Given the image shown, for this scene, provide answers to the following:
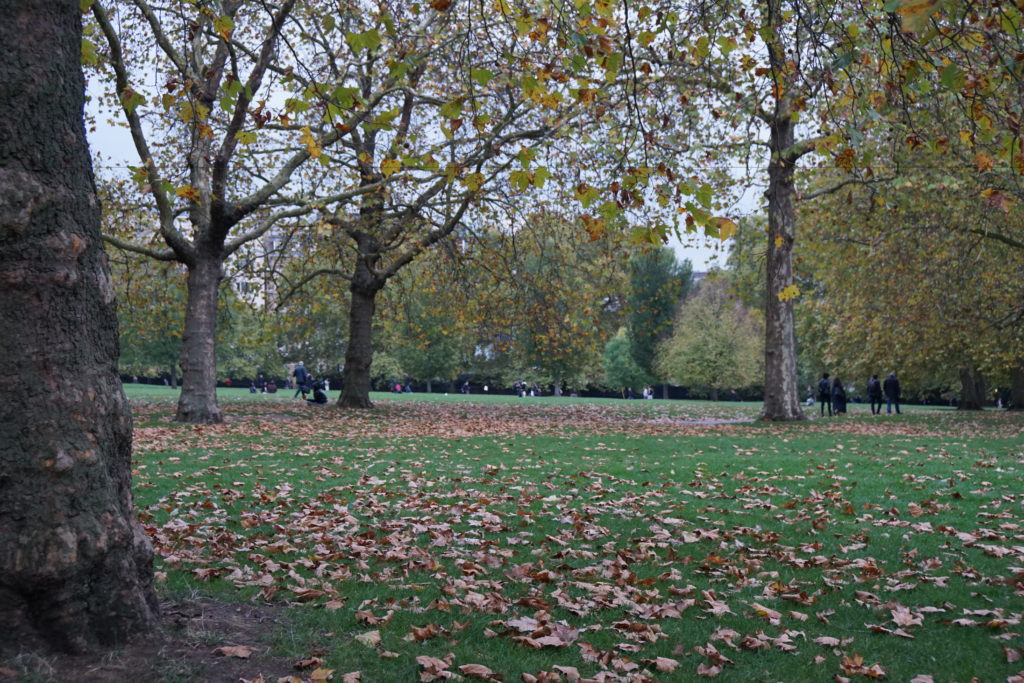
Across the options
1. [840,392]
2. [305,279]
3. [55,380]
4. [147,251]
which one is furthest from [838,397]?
[55,380]

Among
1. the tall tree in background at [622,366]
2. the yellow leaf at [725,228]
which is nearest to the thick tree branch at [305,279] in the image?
the yellow leaf at [725,228]

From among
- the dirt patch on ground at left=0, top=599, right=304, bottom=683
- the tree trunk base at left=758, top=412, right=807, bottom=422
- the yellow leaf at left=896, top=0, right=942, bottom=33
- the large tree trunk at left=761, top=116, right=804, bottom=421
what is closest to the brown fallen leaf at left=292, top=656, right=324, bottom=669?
the dirt patch on ground at left=0, top=599, right=304, bottom=683

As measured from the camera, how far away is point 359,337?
23.6m

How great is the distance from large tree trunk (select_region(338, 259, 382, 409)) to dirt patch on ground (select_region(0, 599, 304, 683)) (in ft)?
A: 62.0

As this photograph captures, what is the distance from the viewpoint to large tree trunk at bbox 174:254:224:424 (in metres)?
17.0

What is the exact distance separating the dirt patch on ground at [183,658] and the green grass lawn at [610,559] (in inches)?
7.9

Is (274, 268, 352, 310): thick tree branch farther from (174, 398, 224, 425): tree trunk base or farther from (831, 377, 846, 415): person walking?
(831, 377, 846, 415): person walking

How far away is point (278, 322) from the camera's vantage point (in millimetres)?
23844

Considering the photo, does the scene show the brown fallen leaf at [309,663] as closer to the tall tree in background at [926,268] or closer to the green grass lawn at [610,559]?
the green grass lawn at [610,559]

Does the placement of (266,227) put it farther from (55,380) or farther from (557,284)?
(55,380)

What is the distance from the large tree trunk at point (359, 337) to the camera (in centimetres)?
2328

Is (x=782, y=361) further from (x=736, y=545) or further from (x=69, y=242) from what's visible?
(x=69, y=242)

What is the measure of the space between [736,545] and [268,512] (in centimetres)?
439

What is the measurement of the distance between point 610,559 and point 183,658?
3.32 meters
